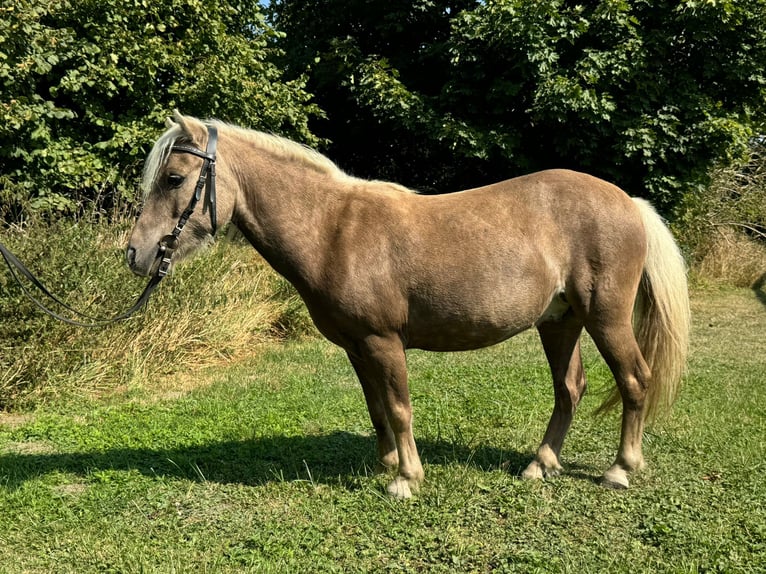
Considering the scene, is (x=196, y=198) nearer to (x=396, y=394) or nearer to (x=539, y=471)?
(x=396, y=394)

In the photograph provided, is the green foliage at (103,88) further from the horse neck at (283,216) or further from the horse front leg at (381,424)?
the horse front leg at (381,424)

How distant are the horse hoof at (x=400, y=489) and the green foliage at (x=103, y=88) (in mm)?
5083

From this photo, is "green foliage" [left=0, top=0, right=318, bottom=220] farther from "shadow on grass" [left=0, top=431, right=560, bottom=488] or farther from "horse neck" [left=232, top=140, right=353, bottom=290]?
"horse neck" [left=232, top=140, right=353, bottom=290]

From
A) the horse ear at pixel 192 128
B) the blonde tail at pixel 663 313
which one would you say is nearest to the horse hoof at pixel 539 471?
the blonde tail at pixel 663 313

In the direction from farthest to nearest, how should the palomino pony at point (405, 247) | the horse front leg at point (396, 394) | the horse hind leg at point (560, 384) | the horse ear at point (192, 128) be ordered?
the horse hind leg at point (560, 384) < the horse front leg at point (396, 394) < the palomino pony at point (405, 247) < the horse ear at point (192, 128)

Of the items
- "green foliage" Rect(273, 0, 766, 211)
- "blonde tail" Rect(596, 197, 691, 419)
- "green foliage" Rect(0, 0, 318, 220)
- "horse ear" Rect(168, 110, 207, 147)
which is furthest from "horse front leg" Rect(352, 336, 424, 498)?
"green foliage" Rect(273, 0, 766, 211)

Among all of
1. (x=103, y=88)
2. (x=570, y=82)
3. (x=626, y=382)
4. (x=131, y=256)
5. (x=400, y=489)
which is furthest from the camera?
(x=570, y=82)

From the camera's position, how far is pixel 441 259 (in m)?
3.71

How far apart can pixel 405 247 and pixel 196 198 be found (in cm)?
124

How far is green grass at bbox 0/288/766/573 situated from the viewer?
10.5 feet

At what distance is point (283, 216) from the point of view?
372cm

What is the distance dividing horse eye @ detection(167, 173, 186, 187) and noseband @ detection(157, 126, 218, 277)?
0.31 feet

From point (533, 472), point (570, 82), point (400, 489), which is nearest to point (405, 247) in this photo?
point (400, 489)

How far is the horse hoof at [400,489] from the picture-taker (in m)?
Result: 3.82
